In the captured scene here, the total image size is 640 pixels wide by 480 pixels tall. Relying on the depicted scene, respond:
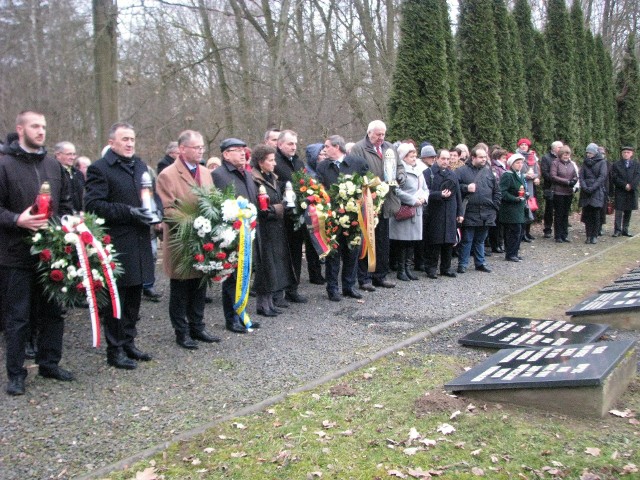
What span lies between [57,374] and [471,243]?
7.45m

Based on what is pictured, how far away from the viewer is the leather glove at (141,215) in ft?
18.8

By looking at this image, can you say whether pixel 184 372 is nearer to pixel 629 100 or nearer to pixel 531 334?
pixel 531 334

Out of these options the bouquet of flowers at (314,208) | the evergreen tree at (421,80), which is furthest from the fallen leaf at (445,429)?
the evergreen tree at (421,80)

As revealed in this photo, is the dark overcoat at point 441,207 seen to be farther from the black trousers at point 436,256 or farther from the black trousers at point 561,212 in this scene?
the black trousers at point 561,212

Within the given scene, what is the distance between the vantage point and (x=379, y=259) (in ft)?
31.5

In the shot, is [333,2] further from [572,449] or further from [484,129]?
[572,449]

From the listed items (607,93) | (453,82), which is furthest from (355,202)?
(607,93)

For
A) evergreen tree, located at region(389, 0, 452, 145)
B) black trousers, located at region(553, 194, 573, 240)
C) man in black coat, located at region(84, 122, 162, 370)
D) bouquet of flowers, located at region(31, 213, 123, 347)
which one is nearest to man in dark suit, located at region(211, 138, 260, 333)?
man in black coat, located at region(84, 122, 162, 370)

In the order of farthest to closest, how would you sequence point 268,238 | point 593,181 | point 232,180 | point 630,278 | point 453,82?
point 453,82 < point 593,181 < point 630,278 < point 268,238 < point 232,180

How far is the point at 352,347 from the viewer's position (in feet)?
21.6

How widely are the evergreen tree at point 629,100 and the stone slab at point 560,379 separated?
26.3 m

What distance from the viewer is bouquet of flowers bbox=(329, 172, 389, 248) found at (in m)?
8.45

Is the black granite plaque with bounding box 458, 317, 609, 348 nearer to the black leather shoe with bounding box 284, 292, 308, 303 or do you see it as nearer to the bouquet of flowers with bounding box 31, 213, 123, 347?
the black leather shoe with bounding box 284, 292, 308, 303

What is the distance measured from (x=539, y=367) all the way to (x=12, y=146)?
4616mm
